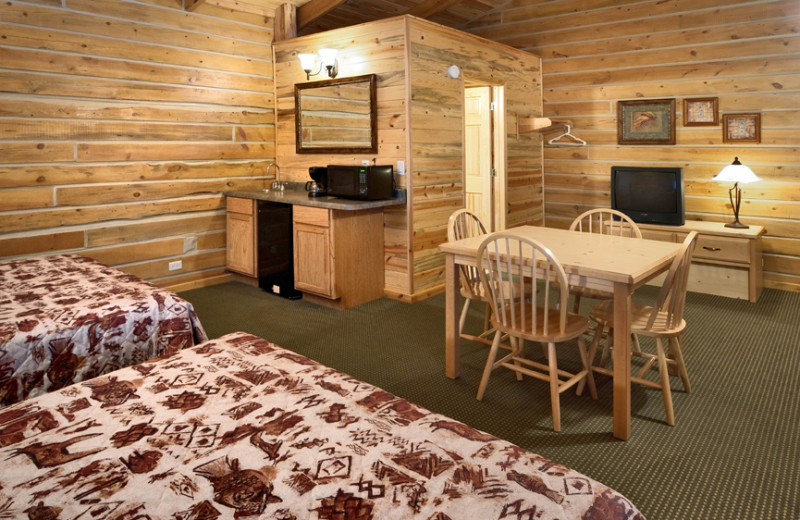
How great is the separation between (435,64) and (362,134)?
33.3 inches

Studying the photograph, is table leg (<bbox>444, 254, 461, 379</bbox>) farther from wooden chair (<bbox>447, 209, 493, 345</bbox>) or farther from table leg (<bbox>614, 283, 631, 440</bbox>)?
table leg (<bbox>614, 283, 631, 440</bbox>)

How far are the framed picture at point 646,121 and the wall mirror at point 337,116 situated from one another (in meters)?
2.60

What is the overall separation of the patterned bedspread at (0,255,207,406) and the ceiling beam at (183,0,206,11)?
284 cm

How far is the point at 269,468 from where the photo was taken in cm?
133

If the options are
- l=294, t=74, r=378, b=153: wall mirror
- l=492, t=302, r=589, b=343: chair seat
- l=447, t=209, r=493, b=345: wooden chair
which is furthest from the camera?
l=294, t=74, r=378, b=153: wall mirror

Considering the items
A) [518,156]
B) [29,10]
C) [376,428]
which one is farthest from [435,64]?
[376,428]

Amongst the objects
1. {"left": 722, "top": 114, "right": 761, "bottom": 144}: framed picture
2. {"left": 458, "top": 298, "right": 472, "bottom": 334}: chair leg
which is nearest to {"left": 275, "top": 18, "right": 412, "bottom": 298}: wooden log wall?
{"left": 458, "top": 298, "right": 472, "bottom": 334}: chair leg

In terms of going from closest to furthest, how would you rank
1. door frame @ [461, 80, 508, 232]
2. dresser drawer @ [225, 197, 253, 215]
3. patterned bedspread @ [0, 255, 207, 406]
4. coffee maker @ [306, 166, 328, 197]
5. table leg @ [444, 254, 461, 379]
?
patterned bedspread @ [0, 255, 207, 406], table leg @ [444, 254, 461, 379], coffee maker @ [306, 166, 328, 197], dresser drawer @ [225, 197, 253, 215], door frame @ [461, 80, 508, 232]

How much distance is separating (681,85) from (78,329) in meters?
5.26

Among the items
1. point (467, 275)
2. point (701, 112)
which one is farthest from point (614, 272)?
point (701, 112)

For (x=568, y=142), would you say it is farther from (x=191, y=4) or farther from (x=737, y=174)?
(x=191, y=4)

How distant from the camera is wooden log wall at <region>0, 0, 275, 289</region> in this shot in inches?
162

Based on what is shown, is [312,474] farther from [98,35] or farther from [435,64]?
[98,35]

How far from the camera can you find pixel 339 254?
4492 mm
